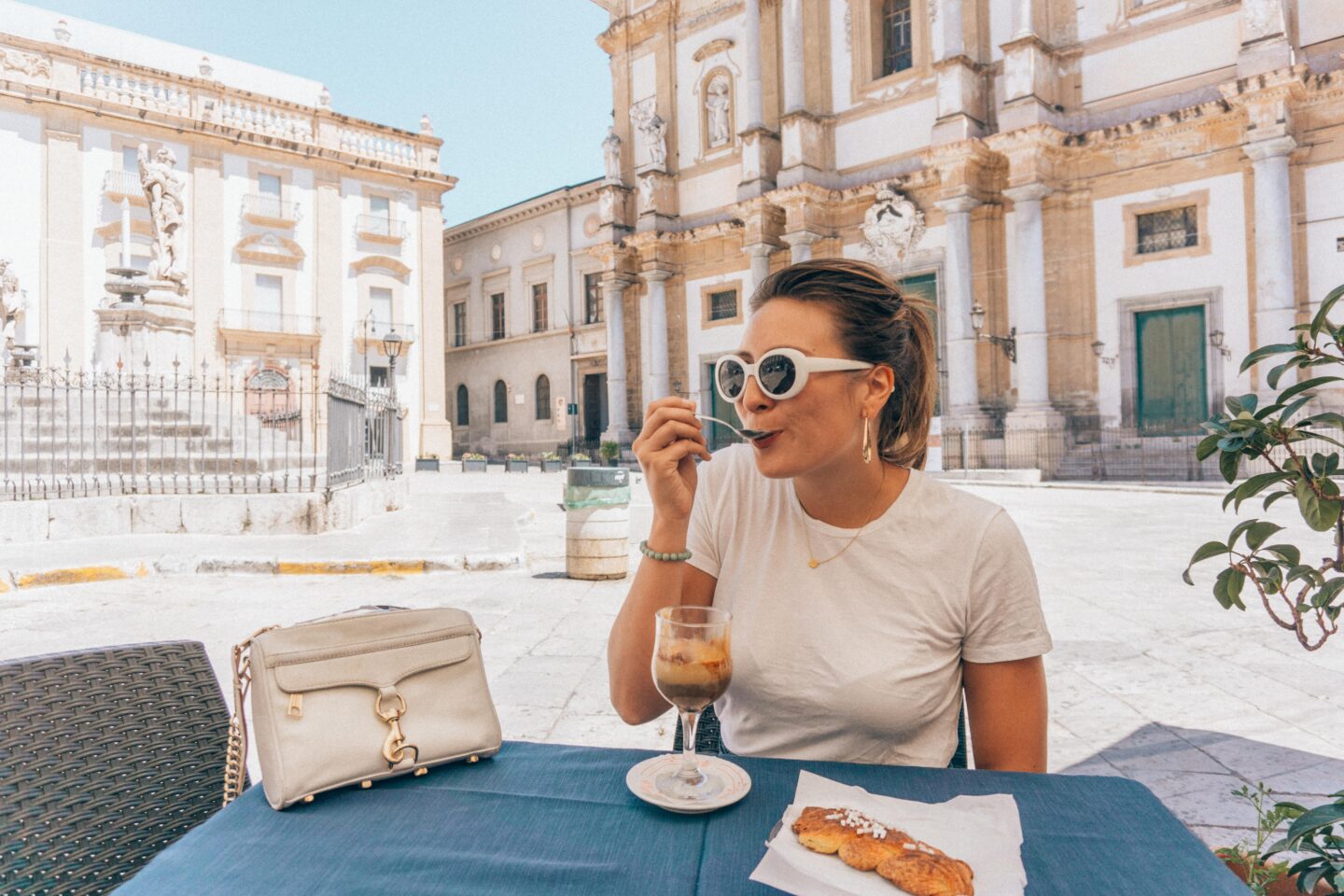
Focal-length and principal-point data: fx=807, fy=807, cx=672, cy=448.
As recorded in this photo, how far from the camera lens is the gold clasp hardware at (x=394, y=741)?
1.27 m

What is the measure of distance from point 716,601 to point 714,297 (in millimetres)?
23169

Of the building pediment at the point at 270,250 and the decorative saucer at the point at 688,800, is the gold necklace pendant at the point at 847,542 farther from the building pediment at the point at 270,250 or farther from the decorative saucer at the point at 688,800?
the building pediment at the point at 270,250

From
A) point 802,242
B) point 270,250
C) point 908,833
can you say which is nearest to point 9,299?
point 270,250

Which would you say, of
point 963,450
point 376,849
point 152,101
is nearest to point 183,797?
point 376,849

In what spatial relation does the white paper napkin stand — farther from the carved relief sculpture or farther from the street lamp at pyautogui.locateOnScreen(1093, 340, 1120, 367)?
the carved relief sculpture

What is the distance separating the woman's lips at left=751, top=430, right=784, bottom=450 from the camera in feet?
5.20

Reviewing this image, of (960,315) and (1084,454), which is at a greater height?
(960,315)

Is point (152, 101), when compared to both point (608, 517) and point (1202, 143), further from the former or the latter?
point (1202, 143)

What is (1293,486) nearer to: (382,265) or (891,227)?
(891,227)

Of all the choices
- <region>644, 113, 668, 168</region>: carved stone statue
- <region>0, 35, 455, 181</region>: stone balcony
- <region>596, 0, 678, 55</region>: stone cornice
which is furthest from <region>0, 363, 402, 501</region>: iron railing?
<region>596, 0, 678, 55</region>: stone cornice

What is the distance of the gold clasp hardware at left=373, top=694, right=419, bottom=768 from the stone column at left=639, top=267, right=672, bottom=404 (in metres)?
23.5

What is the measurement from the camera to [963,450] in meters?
17.4

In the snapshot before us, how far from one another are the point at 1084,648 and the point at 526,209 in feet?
105

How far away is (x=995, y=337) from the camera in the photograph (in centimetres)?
1761
